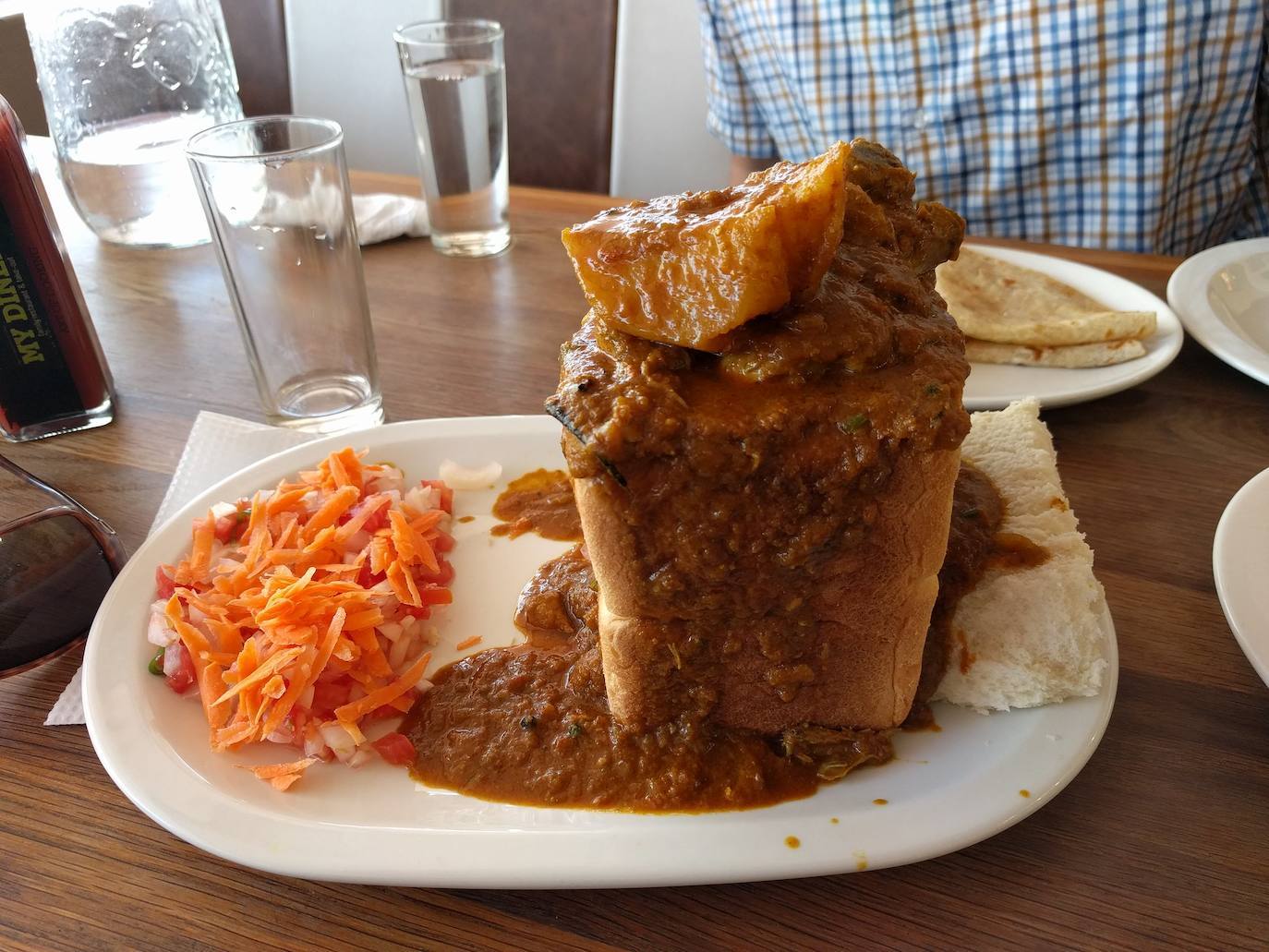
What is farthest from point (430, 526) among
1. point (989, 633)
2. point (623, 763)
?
point (989, 633)

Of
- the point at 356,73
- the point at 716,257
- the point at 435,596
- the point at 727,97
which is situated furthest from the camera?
the point at 356,73

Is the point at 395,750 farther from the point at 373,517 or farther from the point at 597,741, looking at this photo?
the point at 373,517

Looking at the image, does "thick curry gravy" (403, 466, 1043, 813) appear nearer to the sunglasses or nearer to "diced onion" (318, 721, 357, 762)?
"diced onion" (318, 721, 357, 762)

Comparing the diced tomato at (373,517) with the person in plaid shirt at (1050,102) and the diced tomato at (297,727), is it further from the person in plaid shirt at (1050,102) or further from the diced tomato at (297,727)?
the person in plaid shirt at (1050,102)

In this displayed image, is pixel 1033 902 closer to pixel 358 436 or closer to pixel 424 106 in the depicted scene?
pixel 358 436

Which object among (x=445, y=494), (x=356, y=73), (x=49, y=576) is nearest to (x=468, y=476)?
(x=445, y=494)

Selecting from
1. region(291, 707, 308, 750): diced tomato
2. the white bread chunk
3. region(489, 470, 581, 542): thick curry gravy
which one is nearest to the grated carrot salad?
region(291, 707, 308, 750): diced tomato
